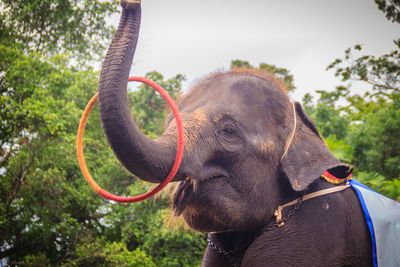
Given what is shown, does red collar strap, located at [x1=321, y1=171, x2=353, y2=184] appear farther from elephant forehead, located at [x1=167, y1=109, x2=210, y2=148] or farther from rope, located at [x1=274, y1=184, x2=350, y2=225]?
elephant forehead, located at [x1=167, y1=109, x2=210, y2=148]

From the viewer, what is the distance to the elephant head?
155cm

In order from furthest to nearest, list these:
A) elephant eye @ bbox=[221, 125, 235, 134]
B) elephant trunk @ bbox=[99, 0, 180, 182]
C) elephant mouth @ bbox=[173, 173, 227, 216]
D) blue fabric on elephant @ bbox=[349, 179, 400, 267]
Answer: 1. blue fabric on elephant @ bbox=[349, 179, 400, 267]
2. elephant eye @ bbox=[221, 125, 235, 134]
3. elephant mouth @ bbox=[173, 173, 227, 216]
4. elephant trunk @ bbox=[99, 0, 180, 182]

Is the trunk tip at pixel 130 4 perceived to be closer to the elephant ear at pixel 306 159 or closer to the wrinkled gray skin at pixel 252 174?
the wrinkled gray skin at pixel 252 174

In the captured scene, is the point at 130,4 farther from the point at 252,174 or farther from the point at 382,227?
the point at 382,227

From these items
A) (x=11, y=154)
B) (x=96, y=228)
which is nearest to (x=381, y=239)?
(x=11, y=154)

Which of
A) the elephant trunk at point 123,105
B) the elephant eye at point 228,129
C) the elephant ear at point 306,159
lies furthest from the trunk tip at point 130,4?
the elephant ear at point 306,159

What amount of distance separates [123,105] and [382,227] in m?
1.71

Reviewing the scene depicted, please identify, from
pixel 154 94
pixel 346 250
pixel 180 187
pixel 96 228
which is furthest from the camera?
pixel 154 94

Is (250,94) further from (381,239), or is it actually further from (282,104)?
(381,239)

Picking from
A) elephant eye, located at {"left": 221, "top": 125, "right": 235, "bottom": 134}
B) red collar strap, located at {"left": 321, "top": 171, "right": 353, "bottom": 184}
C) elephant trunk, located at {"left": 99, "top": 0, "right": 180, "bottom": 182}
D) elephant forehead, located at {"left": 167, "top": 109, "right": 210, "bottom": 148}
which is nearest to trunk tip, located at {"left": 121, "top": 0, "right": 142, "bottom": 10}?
elephant trunk, located at {"left": 99, "top": 0, "right": 180, "bottom": 182}

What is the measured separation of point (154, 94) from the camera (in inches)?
386

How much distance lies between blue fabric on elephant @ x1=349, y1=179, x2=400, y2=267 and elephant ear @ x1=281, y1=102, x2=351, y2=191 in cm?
23

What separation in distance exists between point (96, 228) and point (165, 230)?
2599mm

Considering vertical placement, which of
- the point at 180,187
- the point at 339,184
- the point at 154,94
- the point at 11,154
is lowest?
the point at 339,184
